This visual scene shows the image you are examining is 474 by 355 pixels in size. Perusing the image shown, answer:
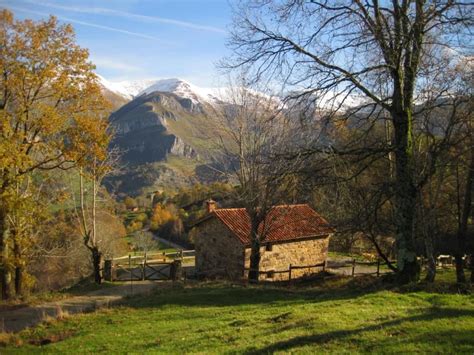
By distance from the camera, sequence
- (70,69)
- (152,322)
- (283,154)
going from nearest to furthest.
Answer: (283,154) → (152,322) → (70,69)

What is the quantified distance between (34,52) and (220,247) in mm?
14998

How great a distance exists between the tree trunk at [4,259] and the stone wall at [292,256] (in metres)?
12.0

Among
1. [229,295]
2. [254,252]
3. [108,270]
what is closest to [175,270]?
A: [108,270]

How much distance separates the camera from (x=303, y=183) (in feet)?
30.6

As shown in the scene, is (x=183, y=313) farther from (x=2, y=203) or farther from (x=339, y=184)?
(x=2, y=203)

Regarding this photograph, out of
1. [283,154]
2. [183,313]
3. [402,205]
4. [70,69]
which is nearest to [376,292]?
[402,205]

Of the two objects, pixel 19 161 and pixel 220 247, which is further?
pixel 220 247

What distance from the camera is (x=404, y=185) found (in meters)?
10.1

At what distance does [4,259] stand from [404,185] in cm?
1468

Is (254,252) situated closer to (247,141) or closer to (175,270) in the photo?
(175,270)

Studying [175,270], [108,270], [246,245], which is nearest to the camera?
[108,270]

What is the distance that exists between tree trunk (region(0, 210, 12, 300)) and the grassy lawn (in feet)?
16.4

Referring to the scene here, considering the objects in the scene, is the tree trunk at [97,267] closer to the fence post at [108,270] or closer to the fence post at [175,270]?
the fence post at [108,270]

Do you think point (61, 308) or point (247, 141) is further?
point (247, 141)
